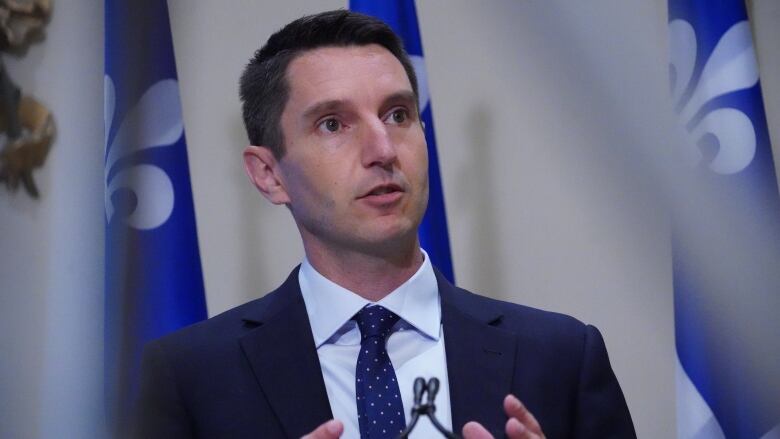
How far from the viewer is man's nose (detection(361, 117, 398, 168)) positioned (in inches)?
64.8

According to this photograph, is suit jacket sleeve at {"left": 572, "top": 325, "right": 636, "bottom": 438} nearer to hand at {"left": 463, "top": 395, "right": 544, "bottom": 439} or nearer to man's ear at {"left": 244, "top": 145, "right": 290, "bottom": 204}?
hand at {"left": 463, "top": 395, "right": 544, "bottom": 439}

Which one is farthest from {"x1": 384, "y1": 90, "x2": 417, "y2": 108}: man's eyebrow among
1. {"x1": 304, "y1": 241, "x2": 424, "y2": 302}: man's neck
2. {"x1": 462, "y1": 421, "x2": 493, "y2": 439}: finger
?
{"x1": 462, "y1": 421, "x2": 493, "y2": 439}: finger

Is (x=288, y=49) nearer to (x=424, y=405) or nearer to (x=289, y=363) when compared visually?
(x=289, y=363)

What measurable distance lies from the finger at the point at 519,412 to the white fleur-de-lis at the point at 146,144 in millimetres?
1295

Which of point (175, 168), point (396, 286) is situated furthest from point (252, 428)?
point (175, 168)

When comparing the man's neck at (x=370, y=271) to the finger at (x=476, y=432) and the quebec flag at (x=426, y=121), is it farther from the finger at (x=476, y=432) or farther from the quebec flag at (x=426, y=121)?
the quebec flag at (x=426, y=121)

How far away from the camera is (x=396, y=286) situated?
1747mm

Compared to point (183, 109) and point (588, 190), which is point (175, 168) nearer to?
point (183, 109)

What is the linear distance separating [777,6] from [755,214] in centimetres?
63

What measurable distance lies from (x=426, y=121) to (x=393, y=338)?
0.91 meters

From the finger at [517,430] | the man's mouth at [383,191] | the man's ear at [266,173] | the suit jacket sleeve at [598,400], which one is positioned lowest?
the suit jacket sleeve at [598,400]

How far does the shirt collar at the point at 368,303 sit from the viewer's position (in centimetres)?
170

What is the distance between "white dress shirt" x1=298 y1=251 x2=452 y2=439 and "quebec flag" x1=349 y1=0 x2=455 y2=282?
691mm

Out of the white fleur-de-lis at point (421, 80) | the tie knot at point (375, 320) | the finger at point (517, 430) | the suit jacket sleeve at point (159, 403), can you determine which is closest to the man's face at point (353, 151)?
the tie knot at point (375, 320)
